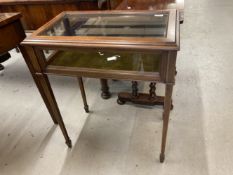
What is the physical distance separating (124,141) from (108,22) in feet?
2.72

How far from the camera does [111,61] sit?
986 mm

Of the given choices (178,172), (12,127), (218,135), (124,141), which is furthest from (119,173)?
(12,127)

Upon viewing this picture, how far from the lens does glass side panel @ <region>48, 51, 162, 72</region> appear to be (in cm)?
91

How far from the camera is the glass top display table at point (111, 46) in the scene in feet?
2.61

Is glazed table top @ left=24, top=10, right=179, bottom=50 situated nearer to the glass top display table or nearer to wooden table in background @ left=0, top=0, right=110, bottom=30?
the glass top display table

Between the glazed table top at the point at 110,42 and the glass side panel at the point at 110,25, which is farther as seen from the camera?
the glass side panel at the point at 110,25

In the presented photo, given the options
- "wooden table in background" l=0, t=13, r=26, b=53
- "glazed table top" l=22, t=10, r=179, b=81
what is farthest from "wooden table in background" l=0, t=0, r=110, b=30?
"wooden table in background" l=0, t=13, r=26, b=53

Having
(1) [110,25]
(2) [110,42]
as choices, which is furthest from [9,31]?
(2) [110,42]

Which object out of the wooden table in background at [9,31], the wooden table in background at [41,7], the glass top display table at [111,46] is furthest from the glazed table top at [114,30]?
the wooden table in background at [41,7]

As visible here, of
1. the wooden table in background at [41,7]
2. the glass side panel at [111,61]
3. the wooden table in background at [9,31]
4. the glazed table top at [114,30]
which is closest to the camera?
the glazed table top at [114,30]

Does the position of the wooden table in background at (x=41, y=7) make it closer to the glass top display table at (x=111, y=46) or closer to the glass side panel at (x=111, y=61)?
the glass top display table at (x=111, y=46)

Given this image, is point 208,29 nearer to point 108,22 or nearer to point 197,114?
point 197,114

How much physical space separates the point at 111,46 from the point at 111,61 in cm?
19

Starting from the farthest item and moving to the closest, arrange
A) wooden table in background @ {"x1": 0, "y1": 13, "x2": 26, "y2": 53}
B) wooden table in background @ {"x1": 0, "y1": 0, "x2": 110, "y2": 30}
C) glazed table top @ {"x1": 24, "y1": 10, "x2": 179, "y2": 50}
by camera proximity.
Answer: wooden table in background @ {"x1": 0, "y1": 0, "x2": 110, "y2": 30}
wooden table in background @ {"x1": 0, "y1": 13, "x2": 26, "y2": 53}
glazed table top @ {"x1": 24, "y1": 10, "x2": 179, "y2": 50}
